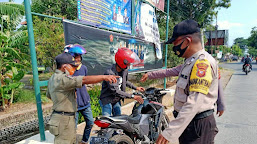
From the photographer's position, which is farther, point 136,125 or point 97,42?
point 97,42

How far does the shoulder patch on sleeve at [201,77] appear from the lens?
4.26 ft

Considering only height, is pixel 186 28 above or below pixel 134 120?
above

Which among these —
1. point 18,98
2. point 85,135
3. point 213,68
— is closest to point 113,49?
point 85,135

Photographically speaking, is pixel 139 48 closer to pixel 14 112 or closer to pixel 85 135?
pixel 85 135

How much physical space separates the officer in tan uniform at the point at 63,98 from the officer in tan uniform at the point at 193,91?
29.9 inches

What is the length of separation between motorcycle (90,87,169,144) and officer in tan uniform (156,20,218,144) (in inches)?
31.5

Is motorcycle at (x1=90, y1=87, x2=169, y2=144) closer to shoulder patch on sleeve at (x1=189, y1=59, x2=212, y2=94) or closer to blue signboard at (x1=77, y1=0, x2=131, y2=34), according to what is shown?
shoulder patch on sleeve at (x1=189, y1=59, x2=212, y2=94)

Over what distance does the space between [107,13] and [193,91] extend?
3102 mm

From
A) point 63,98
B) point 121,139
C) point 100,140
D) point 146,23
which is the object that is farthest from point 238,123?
point 63,98

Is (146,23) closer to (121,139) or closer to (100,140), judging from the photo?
(121,139)

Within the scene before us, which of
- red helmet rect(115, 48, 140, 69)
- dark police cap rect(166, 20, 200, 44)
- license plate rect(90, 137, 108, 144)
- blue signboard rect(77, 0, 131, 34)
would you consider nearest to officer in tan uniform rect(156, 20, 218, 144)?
dark police cap rect(166, 20, 200, 44)

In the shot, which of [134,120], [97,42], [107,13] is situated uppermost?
[107,13]

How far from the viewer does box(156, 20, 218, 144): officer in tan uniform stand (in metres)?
1.31

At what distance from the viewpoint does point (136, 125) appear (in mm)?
2395
